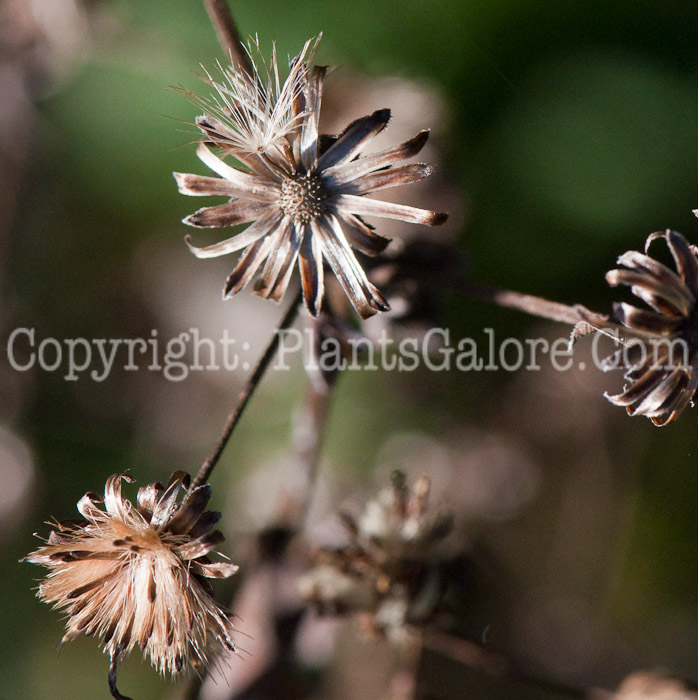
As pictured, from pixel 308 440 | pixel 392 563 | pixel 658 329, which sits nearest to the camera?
pixel 658 329

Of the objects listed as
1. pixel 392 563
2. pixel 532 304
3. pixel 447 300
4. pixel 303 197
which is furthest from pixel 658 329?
pixel 447 300

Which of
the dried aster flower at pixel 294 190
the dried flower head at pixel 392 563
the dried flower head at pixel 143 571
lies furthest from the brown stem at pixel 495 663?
the dried aster flower at pixel 294 190

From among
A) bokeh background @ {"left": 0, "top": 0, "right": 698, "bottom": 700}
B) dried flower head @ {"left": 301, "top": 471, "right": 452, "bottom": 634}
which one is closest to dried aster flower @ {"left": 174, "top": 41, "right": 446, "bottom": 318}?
dried flower head @ {"left": 301, "top": 471, "right": 452, "bottom": 634}

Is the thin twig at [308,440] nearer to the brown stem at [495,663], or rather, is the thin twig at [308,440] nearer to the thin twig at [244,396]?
the brown stem at [495,663]

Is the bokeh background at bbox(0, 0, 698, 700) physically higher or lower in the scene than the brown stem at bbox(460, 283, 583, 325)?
higher

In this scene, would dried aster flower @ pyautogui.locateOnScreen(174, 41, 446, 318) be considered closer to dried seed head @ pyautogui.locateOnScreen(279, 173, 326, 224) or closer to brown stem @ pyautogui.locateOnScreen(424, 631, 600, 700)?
dried seed head @ pyautogui.locateOnScreen(279, 173, 326, 224)

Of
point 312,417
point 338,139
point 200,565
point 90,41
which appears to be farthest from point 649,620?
point 90,41

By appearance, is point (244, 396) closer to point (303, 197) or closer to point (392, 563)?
point (303, 197)
